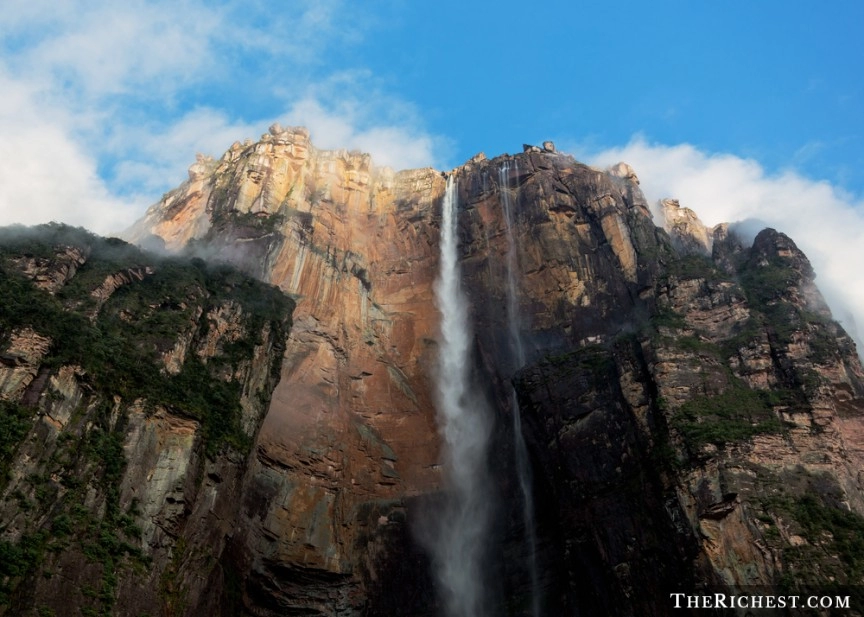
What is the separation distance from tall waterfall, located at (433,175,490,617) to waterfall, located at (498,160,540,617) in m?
2.20

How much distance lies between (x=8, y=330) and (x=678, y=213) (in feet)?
143

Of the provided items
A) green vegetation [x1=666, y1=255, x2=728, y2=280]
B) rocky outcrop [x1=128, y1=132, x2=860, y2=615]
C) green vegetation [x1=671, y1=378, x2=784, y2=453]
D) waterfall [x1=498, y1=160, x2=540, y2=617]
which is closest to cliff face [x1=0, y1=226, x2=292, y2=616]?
rocky outcrop [x1=128, y1=132, x2=860, y2=615]

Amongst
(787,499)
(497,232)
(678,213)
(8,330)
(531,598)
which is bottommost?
(531,598)

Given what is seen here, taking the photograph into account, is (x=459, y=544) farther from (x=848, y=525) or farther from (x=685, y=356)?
(x=848, y=525)

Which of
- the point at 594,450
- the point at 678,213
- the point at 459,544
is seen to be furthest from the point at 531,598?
the point at 678,213

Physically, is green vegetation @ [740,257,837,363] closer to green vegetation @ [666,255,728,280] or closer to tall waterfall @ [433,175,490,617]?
green vegetation @ [666,255,728,280]

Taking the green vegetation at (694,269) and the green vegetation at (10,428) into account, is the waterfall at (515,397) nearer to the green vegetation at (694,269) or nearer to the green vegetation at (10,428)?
the green vegetation at (694,269)

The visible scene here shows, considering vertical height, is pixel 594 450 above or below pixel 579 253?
below

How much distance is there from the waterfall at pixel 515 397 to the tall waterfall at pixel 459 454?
7.23 feet

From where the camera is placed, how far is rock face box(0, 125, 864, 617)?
78.7ft

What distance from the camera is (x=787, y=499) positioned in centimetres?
2503

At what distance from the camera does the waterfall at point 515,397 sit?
101 ft

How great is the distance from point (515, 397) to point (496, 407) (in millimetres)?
1707

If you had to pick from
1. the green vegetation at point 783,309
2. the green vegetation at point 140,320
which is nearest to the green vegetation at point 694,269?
the green vegetation at point 783,309
